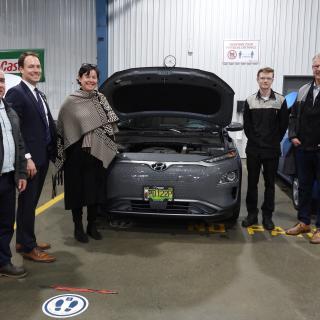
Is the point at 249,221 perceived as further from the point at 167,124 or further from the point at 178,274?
the point at 167,124

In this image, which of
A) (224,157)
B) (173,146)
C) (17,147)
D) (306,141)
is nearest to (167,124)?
(173,146)

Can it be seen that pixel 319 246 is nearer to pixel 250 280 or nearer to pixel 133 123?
pixel 250 280

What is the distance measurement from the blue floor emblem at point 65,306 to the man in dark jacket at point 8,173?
1.62ft

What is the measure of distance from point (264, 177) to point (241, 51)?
5.35 m

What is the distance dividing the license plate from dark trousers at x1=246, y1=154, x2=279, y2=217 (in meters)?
1.01

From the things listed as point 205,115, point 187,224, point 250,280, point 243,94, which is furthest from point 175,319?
point 243,94

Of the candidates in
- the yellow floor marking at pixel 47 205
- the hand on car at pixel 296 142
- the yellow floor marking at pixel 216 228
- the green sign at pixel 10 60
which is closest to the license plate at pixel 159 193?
the yellow floor marking at pixel 216 228

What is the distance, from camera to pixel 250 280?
2.98m

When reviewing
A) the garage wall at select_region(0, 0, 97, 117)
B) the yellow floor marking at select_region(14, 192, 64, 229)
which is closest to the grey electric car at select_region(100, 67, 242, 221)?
Result: the yellow floor marking at select_region(14, 192, 64, 229)

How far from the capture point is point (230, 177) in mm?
3762

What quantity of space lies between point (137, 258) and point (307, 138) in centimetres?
195

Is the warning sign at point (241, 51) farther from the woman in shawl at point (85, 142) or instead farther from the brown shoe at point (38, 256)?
the brown shoe at point (38, 256)

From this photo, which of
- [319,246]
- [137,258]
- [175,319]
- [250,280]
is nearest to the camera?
[175,319]

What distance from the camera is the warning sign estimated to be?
8750 mm
